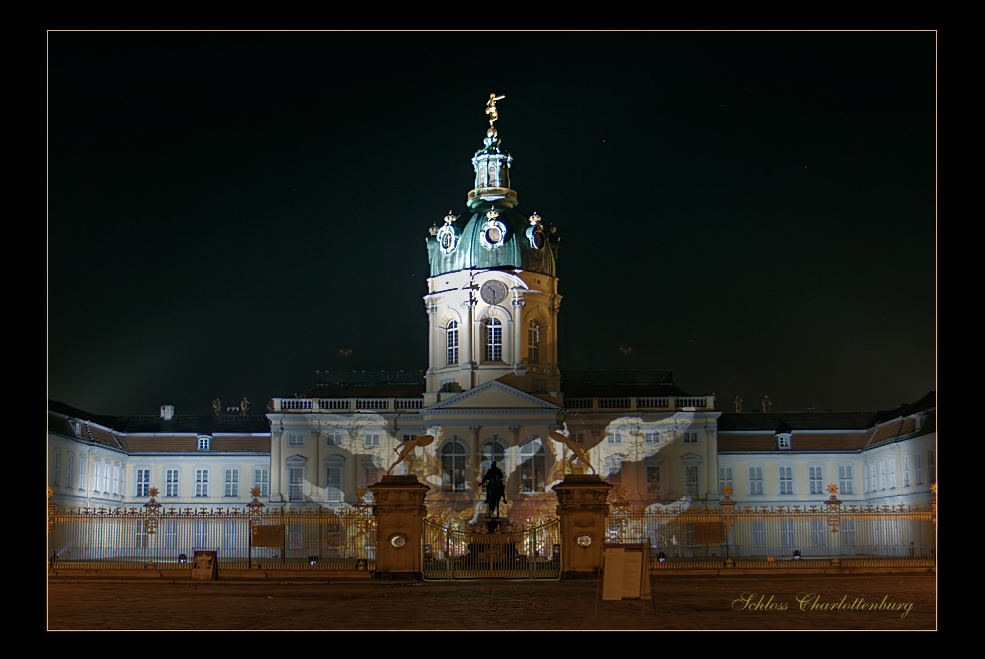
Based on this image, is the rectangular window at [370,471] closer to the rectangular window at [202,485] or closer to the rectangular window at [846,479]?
the rectangular window at [202,485]

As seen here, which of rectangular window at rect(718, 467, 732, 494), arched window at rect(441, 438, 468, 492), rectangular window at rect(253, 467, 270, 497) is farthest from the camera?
rectangular window at rect(253, 467, 270, 497)

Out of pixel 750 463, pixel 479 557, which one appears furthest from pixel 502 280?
pixel 479 557

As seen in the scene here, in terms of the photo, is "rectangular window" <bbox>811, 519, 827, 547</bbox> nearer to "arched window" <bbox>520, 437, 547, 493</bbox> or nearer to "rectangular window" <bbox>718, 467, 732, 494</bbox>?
"rectangular window" <bbox>718, 467, 732, 494</bbox>

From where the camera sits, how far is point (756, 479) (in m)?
72.3

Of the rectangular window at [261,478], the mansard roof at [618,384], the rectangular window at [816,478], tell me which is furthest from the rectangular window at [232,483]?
the rectangular window at [816,478]

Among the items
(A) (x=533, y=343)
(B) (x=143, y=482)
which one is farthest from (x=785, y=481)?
(B) (x=143, y=482)

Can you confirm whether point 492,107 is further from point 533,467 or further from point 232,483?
point 232,483

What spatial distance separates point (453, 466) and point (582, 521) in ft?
120

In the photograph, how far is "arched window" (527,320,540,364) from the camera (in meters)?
70.2

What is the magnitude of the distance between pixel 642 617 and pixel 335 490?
48932mm

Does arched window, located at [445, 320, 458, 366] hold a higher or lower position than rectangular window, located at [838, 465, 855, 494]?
higher

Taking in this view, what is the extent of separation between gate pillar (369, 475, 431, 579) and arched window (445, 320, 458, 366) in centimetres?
3973

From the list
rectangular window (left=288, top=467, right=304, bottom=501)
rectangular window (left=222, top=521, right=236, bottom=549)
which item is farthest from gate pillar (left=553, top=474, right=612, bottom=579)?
rectangular window (left=288, top=467, right=304, bottom=501)

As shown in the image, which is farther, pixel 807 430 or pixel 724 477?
pixel 807 430
